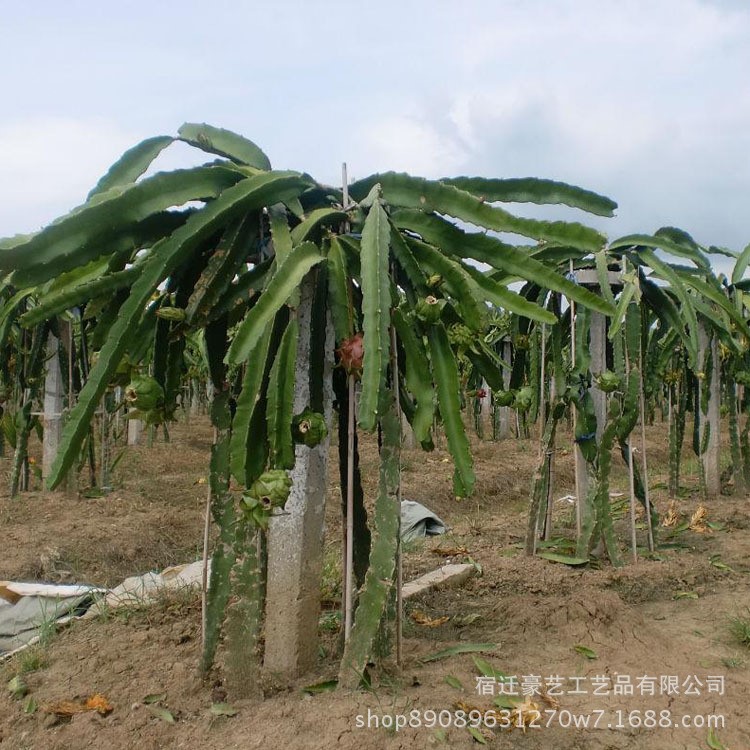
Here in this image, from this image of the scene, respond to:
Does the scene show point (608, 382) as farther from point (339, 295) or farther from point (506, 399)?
point (339, 295)

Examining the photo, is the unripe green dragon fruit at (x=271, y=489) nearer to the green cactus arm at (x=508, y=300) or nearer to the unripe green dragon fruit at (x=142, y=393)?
the unripe green dragon fruit at (x=142, y=393)

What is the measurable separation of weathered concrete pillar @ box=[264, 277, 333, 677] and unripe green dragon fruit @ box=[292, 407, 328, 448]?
0.24m

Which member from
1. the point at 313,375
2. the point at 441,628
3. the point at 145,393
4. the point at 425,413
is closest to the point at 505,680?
the point at 441,628

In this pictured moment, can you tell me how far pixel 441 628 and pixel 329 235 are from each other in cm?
187

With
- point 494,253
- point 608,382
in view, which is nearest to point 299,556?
point 494,253

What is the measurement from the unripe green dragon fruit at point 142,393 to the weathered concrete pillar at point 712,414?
5.43 metres

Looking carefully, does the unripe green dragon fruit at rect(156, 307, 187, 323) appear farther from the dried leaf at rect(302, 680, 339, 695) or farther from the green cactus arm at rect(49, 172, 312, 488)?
the dried leaf at rect(302, 680, 339, 695)

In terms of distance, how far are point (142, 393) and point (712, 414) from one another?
5795 millimetres

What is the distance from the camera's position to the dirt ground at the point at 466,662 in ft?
8.04

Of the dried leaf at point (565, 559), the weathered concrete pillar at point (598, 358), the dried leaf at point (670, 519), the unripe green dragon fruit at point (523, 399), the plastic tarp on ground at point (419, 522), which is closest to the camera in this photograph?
the unripe green dragon fruit at point (523, 399)

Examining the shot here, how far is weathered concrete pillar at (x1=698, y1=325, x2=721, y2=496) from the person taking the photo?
667 cm

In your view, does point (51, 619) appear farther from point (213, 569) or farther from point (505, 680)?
point (505, 680)

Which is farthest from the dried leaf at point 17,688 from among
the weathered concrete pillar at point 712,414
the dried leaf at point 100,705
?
the weathered concrete pillar at point 712,414

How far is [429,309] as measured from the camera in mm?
2627
